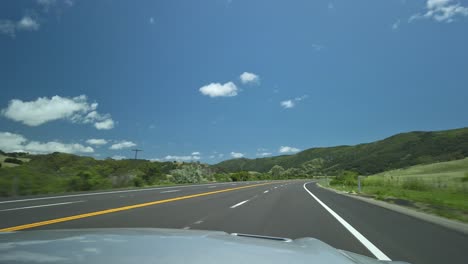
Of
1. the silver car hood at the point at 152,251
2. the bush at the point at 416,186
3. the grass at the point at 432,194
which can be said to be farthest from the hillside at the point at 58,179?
the bush at the point at 416,186

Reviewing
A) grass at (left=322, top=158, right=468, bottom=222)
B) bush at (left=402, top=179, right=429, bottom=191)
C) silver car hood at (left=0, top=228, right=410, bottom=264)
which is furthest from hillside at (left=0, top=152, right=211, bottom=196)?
bush at (left=402, top=179, right=429, bottom=191)

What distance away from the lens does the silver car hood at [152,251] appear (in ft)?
8.27

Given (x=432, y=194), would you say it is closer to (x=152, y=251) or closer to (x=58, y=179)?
(x=152, y=251)

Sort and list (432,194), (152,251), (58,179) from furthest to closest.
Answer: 1. (58,179)
2. (432,194)
3. (152,251)

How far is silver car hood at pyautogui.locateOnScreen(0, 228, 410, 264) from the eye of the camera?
2.52 m

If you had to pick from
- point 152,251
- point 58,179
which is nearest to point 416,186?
point 58,179

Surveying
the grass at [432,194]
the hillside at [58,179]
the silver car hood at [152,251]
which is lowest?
the grass at [432,194]

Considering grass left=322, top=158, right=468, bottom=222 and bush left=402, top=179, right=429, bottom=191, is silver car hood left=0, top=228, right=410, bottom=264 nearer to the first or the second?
grass left=322, top=158, right=468, bottom=222

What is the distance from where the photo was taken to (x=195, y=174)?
2136 inches

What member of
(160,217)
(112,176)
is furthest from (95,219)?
(112,176)

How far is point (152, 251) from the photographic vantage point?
2799 mm

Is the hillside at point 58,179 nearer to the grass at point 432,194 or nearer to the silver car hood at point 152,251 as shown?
the grass at point 432,194

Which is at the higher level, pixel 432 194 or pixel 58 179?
pixel 58 179

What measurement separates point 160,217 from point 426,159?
464ft
